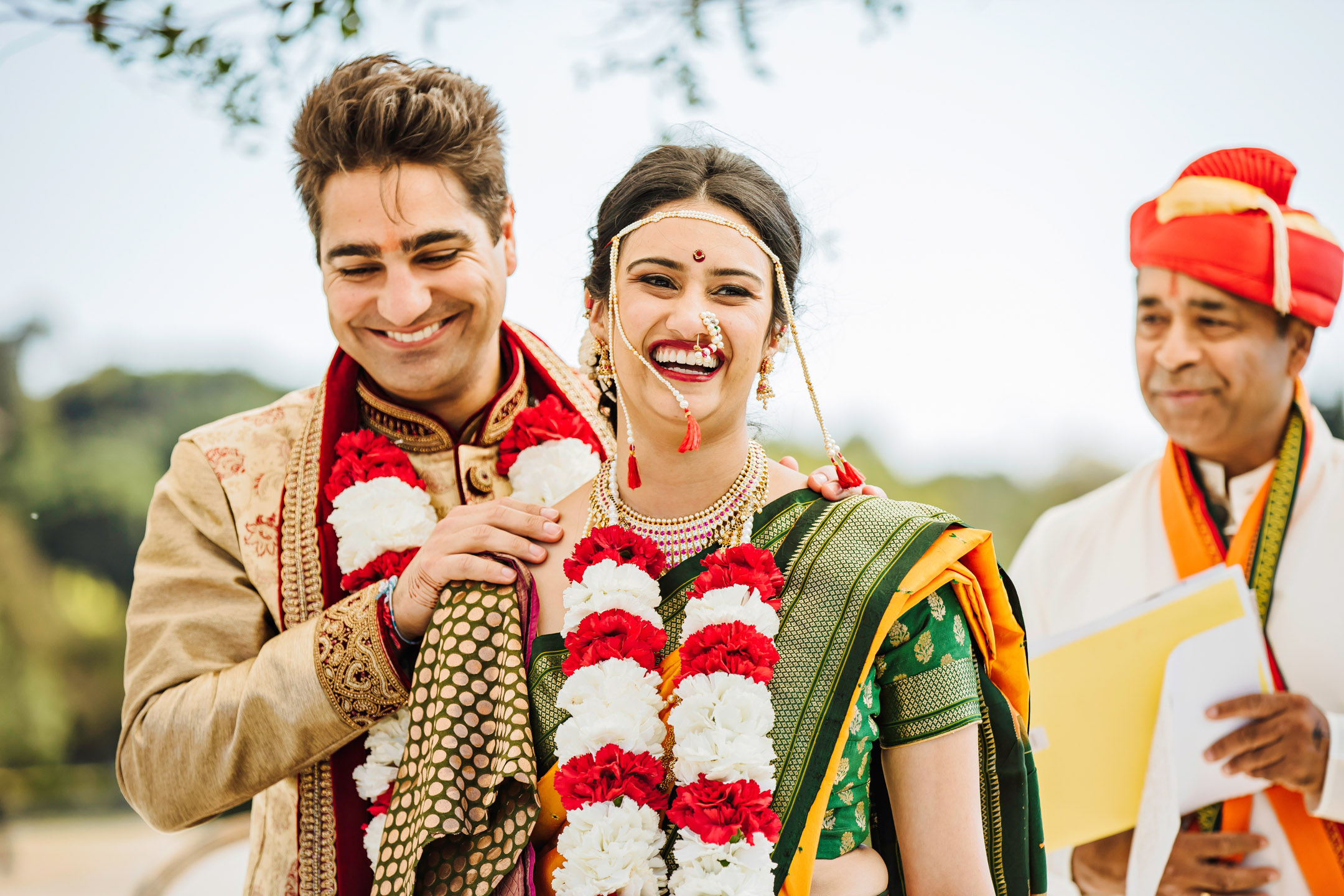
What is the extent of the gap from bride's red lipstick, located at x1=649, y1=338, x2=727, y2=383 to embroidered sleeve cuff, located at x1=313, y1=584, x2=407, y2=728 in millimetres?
852

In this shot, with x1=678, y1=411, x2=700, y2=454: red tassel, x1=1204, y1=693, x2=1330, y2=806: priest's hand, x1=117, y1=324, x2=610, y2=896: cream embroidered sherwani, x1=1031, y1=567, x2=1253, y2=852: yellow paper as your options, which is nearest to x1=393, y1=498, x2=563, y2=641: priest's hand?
x1=117, y1=324, x2=610, y2=896: cream embroidered sherwani

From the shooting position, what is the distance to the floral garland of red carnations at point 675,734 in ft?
5.57

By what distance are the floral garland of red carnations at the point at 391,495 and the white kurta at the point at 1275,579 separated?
5.25 ft

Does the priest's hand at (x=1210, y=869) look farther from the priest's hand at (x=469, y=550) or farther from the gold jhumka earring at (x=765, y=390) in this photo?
the priest's hand at (x=469, y=550)

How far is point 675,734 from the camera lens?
179 centimetres

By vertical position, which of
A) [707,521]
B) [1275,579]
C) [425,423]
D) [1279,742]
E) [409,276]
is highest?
[409,276]

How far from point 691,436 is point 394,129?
124 cm

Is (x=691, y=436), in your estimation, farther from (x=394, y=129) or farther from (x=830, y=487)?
(x=394, y=129)

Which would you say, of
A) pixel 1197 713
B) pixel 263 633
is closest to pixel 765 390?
pixel 263 633

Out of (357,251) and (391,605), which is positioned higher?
(357,251)

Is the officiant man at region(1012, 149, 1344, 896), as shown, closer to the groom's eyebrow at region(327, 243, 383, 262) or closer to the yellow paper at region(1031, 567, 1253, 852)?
the yellow paper at region(1031, 567, 1253, 852)

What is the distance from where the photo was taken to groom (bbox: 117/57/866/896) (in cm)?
233

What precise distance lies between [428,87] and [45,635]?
6.86 meters

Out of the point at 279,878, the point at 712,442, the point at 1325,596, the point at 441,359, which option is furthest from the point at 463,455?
the point at 1325,596
